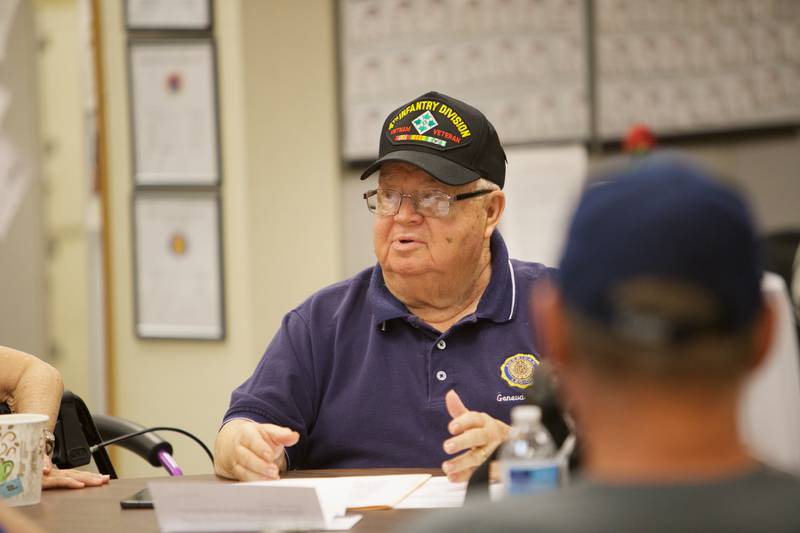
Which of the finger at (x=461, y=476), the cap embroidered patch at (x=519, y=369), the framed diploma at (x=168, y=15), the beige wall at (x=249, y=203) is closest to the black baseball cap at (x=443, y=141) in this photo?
the cap embroidered patch at (x=519, y=369)

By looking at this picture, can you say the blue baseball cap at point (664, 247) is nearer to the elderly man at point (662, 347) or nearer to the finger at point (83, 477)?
the elderly man at point (662, 347)

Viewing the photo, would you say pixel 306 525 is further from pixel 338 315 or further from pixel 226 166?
pixel 226 166

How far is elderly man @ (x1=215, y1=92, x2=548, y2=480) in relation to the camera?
83.3 inches

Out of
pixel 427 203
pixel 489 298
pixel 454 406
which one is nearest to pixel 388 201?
pixel 427 203

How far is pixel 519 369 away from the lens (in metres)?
2.14

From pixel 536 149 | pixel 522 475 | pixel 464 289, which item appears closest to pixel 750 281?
pixel 522 475

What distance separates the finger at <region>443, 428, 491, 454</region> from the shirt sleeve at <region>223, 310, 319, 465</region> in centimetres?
46

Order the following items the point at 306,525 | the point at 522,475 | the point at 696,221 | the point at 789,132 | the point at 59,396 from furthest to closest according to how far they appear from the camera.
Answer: the point at 789,132
the point at 59,396
the point at 306,525
the point at 522,475
the point at 696,221

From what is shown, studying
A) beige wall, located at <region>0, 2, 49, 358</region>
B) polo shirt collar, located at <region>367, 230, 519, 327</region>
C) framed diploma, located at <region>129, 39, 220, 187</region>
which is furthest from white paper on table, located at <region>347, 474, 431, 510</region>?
beige wall, located at <region>0, 2, 49, 358</region>

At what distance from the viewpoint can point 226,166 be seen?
3889 mm

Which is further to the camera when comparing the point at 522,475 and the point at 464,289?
the point at 464,289

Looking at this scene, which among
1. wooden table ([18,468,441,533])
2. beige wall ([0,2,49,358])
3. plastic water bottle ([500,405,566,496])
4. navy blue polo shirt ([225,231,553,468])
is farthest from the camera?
beige wall ([0,2,49,358])

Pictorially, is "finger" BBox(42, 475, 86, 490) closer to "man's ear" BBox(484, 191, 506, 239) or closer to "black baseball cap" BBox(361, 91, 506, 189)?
"black baseball cap" BBox(361, 91, 506, 189)

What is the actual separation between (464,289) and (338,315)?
285 millimetres
